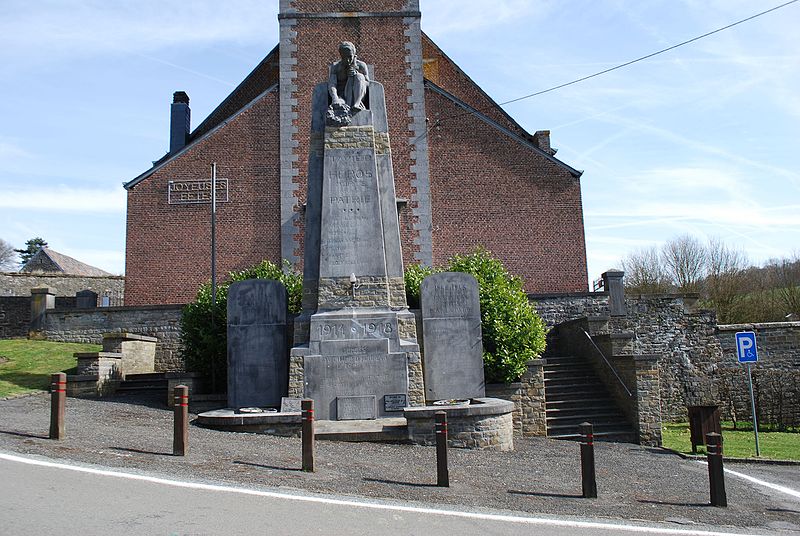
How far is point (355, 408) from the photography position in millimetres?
12234

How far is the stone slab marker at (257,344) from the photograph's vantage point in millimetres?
13578

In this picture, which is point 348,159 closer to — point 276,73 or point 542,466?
point 542,466

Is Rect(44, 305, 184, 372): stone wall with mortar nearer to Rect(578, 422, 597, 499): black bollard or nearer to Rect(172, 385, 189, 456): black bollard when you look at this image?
Rect(172, 385, 189, 456): black bollard

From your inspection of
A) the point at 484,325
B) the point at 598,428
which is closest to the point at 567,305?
the point at 598,428

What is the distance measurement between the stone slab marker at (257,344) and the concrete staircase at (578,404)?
5818mm

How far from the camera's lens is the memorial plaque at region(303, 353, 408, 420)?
40.4 ft

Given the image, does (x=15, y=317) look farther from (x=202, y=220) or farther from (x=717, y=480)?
(x=717, y=480)

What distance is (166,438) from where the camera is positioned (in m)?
9.71

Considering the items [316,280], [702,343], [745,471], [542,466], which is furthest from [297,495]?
[702,343]

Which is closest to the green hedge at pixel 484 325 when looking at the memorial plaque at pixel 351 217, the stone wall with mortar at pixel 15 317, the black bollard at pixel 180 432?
the memorial plaque at pixel 351 217

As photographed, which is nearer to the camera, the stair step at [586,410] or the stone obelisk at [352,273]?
the stone obelisk at [352,273]

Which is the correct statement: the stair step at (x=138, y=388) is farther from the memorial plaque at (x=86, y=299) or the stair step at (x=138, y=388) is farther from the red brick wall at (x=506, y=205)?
the red brick wall at (x=506, y=205)

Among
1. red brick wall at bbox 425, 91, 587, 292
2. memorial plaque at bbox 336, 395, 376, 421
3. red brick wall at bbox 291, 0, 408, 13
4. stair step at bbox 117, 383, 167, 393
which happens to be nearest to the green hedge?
stair step at bbox 117, 383, 167, 393

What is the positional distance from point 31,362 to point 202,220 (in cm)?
694
